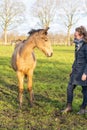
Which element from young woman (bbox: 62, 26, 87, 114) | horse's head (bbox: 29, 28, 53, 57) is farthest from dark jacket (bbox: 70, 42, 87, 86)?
horse's head (bbox: 29, 28, 53, 57)

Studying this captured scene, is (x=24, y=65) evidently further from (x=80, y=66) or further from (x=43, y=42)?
(x=80, y=66)

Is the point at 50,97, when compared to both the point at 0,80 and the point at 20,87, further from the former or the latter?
the point at 0,80

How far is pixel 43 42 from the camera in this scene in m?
7.14

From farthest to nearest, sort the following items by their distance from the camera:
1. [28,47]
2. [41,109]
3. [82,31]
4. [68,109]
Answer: [28,47] → [41,109] → [68,109] → [82,31]

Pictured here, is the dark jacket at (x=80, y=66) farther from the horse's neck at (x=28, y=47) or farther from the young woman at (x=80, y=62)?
the horse's neck at (x=28, y=47)

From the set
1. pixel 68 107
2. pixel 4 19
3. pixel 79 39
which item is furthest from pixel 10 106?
pixel 4 19

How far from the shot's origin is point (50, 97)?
8.44 metres

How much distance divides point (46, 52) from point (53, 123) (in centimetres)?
188

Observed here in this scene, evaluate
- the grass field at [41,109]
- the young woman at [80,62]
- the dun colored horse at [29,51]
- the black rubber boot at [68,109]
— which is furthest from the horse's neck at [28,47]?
the black rubber boot at [68,109]

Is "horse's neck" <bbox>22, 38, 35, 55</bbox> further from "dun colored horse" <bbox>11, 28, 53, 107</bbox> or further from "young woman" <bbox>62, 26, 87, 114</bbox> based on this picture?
"young woman" <bbox>62, 26, 87, 114</bbox>

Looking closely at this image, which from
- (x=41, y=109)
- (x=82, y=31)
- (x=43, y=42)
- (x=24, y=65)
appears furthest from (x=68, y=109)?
(x=82, y=31)

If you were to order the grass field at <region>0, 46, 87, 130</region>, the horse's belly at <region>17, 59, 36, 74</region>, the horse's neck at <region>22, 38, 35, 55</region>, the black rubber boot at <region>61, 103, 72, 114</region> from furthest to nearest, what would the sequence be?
the horse's belly at <region>17, 59, 36, 74</region>, the horse's neck at <region>22, 38, 35, 55</region>, the black rubber boot at <region>61, 103, 72, 114</region>, the grass field at <region>0, 46, 87, 130</region>

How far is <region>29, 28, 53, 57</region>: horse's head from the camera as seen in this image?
708cm

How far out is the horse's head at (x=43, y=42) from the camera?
708 cm
